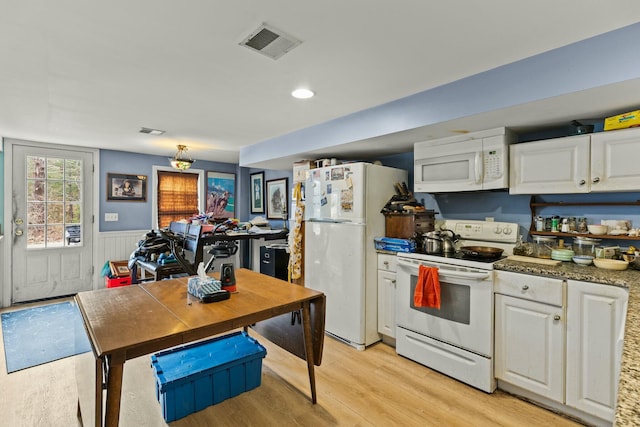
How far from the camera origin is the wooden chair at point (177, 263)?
3.59 m

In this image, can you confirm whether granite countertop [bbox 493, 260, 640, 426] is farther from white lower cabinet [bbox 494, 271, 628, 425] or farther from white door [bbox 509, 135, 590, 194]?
white door [bbox 509, 135, 590, 194]

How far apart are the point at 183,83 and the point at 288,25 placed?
1.07 m

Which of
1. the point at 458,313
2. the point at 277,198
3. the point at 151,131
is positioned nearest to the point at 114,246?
the point at 151,131

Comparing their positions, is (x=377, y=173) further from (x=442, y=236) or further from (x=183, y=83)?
(x=183, y=83)

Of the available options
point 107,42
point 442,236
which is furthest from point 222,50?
point 442,236

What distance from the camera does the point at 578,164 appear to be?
2.17m

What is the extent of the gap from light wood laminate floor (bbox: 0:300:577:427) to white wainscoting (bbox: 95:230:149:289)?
2.16 m

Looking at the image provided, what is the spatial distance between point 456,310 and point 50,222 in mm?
5235

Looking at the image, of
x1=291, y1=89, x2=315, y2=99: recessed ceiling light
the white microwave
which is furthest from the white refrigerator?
x1=291, y1=89, x2=315, y2=99: recessed ceiling light

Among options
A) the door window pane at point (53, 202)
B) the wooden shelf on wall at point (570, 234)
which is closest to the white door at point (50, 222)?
the door window pane at point (53, 202)

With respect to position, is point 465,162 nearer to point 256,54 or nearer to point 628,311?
point 628,311

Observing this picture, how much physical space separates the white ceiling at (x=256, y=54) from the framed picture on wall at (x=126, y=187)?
1.95m

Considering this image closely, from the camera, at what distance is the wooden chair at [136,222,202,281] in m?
3.59

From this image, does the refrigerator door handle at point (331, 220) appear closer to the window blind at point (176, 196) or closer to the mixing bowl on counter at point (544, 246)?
the mixing bowl on counter at point (544, 246)
